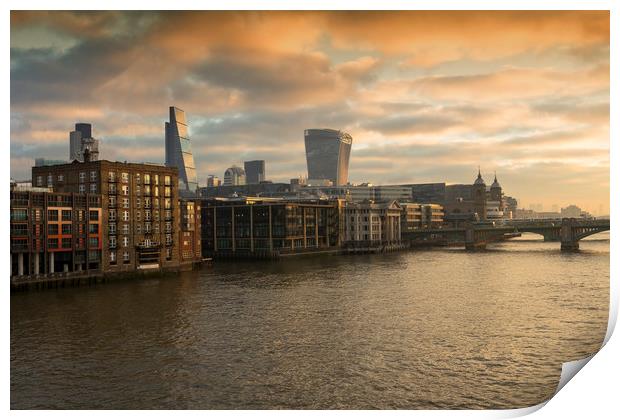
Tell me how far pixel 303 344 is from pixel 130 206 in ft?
156

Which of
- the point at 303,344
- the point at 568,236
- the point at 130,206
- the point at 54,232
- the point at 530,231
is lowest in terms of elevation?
the point at 303,344

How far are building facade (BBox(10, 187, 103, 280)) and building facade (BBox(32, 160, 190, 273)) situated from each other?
1532 millimetres

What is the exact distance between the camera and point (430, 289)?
57750 mm

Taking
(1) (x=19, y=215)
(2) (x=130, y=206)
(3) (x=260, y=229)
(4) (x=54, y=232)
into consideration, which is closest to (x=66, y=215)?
(4) (x=54, y=232)

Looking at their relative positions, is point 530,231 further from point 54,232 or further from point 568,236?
point 54,232

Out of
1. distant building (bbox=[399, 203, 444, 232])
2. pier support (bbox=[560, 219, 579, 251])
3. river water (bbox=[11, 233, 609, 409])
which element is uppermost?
distant building (bbox=[399, 203, 444, 232])

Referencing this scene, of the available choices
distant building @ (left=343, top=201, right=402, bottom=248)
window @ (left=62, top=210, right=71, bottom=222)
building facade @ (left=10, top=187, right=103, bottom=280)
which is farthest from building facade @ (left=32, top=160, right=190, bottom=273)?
distant building @ (left=343, top=201, right=402, bottom=248)

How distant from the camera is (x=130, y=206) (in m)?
75.2

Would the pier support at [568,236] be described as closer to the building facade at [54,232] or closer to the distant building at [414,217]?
the distant building at [414,217]

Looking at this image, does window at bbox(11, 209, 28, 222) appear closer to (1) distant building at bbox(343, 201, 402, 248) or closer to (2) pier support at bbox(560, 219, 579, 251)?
(1) distant building at bbox(343, 201, 402, 248)

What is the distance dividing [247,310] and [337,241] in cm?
8298

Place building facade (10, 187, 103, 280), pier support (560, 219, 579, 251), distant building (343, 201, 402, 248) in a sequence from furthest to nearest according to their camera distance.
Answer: distant building (343, 201, 402, 248) < pier support (560, 219, 579, 251) < building facade (10, 187, 103, 280)

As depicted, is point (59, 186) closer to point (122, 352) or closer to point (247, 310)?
point (247, 310)

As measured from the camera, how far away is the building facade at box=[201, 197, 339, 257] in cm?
11238
